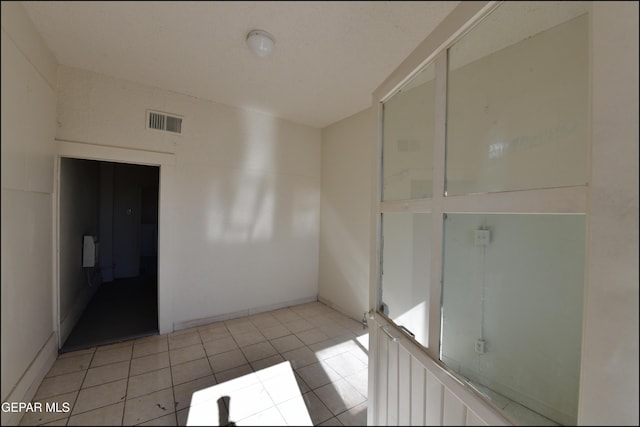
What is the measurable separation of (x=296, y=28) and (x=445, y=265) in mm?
1535

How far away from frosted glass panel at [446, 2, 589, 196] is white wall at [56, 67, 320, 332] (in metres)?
2.34

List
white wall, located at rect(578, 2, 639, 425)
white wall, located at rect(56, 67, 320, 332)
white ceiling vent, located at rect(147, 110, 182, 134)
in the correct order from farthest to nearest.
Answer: white ceiling vent, located at rect(147, 110, 182, 134) < white wall, located at rect(56, 67, 320, 332) < white wall, located at rect(578, 2, 639, 425)

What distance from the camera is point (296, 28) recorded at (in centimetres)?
142

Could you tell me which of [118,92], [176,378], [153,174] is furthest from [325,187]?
[153,174]

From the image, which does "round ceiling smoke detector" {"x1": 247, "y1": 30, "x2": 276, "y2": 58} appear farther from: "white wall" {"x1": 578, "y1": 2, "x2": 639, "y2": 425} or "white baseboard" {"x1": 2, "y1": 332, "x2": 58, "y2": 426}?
"white baseboard" {"x1": 2, "y1": 332, "x2": 58, "y2": 426}

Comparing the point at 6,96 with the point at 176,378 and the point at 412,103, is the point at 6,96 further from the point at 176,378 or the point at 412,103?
the point at 412,103

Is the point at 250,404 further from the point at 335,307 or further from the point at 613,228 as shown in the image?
the point at 335,307

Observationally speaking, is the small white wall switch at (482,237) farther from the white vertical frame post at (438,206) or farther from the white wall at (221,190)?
the white wall at (221,190)

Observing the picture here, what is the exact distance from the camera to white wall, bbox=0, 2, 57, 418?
0.99 metres

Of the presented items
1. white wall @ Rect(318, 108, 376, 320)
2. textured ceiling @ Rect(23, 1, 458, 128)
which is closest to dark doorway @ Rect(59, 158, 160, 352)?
textured ceiling @ Rect(23, 1, 458, 128)

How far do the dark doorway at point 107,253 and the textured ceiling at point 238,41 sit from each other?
1.13 metres

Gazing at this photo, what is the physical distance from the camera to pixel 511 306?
1.28 metres

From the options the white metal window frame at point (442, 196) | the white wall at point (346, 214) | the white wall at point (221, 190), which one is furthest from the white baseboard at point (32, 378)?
the white wall at point (346, 214)

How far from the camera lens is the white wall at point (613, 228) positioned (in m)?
0.61
